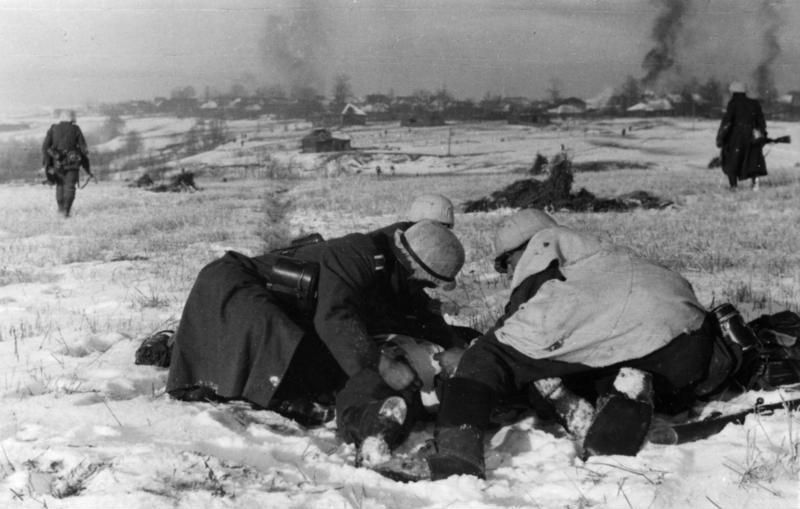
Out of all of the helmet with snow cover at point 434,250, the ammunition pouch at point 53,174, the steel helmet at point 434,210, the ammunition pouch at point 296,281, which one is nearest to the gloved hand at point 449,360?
the helmet with snow cover at point 434,250

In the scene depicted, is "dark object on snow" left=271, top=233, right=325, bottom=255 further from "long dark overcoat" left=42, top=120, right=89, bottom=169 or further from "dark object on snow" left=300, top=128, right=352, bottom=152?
"dark object on snow" left=300, top=128, right=352, bottom=152

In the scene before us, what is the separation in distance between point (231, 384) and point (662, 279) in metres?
2.13

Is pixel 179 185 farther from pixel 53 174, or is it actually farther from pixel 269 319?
pixel 269 319

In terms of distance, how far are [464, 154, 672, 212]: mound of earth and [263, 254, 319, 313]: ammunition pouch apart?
10.5m

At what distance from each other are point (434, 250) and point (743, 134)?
40.4 ft

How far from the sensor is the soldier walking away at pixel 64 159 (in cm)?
1270

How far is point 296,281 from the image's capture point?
371cm

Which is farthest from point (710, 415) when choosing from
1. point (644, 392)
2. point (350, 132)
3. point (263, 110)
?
point (263, 110)

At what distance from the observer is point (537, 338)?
327cm

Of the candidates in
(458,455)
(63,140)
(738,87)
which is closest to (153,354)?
(458,455)

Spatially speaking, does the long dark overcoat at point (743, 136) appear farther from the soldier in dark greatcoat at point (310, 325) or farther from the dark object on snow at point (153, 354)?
the dark object on snow at point (153, 354)

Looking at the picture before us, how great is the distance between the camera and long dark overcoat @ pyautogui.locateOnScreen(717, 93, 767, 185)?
1403 cm

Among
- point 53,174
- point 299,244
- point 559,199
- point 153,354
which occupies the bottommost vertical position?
point 559,199

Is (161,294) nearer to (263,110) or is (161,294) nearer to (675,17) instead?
(263,110)
